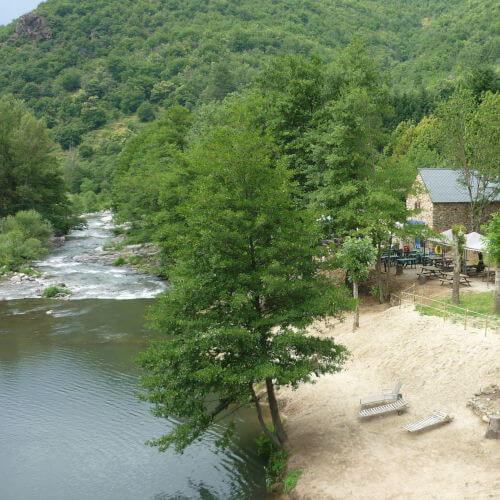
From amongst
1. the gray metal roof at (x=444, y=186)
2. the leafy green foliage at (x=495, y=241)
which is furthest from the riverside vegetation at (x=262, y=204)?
the leafy green foliage at (x=495, y=241)

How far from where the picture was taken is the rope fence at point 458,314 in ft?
55.5

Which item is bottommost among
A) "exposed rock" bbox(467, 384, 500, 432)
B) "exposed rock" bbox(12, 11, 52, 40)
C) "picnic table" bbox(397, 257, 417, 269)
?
"exposed rock" bbox(467, 384, 500, 432)

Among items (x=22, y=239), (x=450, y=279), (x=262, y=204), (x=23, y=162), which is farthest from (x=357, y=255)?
(x=23, y=162)

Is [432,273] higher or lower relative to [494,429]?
higher

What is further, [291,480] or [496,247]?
[496,247]

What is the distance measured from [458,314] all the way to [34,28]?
630 ft

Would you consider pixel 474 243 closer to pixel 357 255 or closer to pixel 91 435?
pixel 357 255

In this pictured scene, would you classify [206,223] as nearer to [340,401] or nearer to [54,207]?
[340,401]

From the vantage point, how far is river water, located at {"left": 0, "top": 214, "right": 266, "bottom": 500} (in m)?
12.9

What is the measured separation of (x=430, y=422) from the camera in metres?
13.2

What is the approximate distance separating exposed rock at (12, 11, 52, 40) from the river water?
172m

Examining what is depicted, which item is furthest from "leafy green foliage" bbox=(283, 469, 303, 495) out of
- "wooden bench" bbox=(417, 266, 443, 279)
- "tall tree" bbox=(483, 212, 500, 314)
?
"wooden bench" bbox=(417, 266, 443, 279)

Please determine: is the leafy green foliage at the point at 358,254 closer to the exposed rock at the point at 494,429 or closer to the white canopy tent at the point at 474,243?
the white canopy tent at the point at 474,243

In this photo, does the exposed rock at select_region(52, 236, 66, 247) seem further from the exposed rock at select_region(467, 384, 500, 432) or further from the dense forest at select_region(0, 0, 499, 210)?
the exposed rock at select_region(467, 384, 500, 432)
